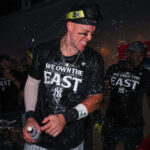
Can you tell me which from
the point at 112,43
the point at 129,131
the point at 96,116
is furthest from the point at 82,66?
the point at 112,43

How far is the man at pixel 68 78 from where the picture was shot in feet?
5.64

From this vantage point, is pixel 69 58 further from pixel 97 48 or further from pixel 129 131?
pixel 97 48

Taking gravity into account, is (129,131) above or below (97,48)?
Answer: below

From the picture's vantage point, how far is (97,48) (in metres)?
5.25

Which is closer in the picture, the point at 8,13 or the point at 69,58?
the point at 69,58

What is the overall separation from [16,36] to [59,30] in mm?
1912

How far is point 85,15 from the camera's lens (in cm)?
170

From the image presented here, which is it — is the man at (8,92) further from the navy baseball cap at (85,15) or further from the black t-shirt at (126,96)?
the navy baseball cap at (85,15)

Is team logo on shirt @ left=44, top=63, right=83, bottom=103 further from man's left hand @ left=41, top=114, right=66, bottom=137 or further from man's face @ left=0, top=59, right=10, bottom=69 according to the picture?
man's face @ left=0, top=59, right=10, bottom=69

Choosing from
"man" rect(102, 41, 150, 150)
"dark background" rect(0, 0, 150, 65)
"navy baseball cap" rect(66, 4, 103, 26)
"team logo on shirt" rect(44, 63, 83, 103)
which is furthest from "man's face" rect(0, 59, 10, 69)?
"navy baseball cap" rect(66, 4, 103, 26)

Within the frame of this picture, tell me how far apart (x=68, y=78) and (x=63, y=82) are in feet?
0.18

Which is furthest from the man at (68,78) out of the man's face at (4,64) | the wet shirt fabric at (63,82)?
the man's face at (4,64)

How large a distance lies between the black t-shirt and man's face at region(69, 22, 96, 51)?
1454 millimetres

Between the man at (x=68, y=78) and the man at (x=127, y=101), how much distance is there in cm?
128
